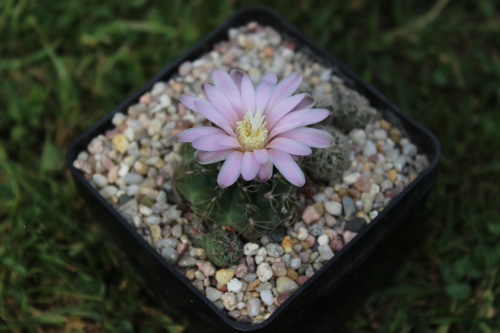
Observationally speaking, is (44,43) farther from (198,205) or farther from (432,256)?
(432,256)

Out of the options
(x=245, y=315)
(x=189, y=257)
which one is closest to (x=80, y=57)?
(x=189, y=257)

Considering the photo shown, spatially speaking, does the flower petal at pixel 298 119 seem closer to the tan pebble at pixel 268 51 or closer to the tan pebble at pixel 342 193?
the tan pebble at pixel 342 193

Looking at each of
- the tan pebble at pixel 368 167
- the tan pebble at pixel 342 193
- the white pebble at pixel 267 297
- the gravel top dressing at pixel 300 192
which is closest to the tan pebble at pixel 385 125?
the gravel top dressing at pixel 300 192

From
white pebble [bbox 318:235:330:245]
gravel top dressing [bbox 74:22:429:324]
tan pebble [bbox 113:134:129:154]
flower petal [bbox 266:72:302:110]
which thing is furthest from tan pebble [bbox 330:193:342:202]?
tan pebble [bbox 113:134:129:154]

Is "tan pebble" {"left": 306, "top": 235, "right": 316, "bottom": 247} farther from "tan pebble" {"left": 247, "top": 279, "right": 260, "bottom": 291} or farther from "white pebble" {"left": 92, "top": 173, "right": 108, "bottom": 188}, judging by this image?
"white pebble" {"left": 92, "top": 173, "right": 108, "bottom": 188}

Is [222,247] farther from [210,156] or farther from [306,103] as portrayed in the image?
[306,103]

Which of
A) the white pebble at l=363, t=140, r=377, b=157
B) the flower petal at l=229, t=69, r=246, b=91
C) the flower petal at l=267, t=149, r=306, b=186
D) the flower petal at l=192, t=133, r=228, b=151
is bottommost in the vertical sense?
the white pebble at l=363, t=140, r=377, b=157
